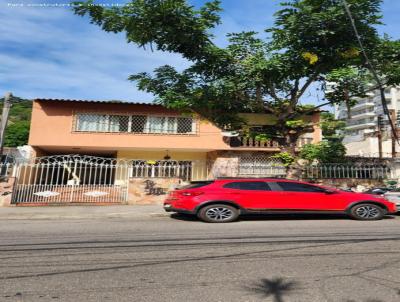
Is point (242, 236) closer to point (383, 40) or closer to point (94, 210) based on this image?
point (94, 210)

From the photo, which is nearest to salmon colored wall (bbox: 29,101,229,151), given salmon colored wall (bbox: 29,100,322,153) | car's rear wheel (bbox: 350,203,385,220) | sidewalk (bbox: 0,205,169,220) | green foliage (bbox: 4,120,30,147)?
salmon colored wall (bbox: 29,100,322,153)

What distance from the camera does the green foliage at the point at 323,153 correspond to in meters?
15.2

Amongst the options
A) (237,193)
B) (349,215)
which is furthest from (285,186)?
(349,215)

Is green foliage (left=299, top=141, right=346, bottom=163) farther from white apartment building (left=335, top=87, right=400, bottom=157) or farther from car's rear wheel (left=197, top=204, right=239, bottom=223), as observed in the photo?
white apartment building (left=335, top=87, right=400, bottom=157)

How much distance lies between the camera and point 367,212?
9508mm

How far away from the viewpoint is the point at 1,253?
5273 millimetres

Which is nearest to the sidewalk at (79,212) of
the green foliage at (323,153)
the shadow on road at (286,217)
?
the shadow on road at (286,217)

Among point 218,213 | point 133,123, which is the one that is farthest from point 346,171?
point 133,123

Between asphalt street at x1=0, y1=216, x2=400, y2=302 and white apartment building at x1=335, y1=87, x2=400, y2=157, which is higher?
white apartment building at x1=335, y1=87, x2=400, y2=157

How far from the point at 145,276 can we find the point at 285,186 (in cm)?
616

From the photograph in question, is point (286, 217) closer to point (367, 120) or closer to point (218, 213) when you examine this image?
point (218, 213)

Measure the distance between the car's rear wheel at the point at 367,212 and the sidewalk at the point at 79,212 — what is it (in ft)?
18.8

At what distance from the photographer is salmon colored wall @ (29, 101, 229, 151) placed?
18453mm

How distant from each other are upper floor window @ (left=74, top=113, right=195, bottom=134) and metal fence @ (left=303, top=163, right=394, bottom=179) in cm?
789
